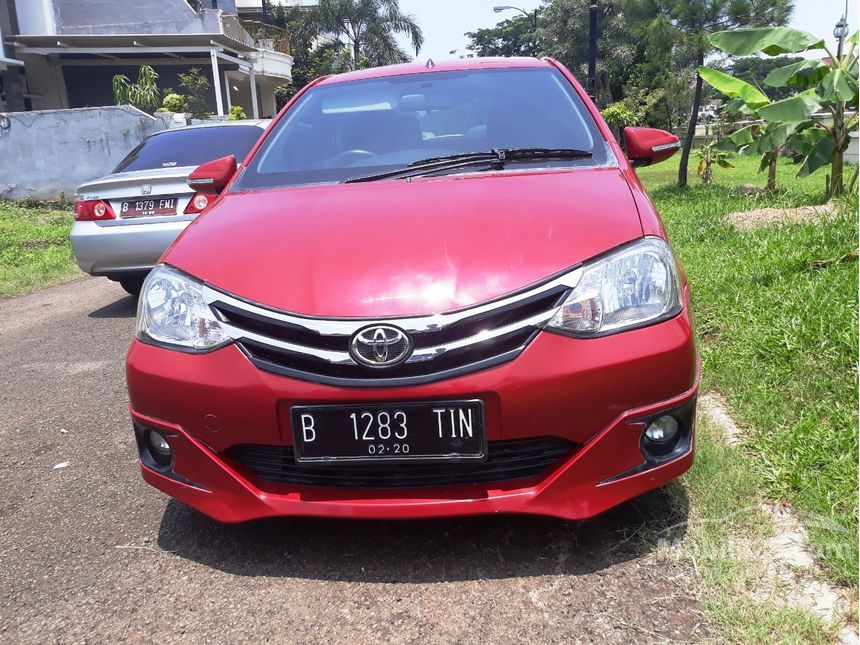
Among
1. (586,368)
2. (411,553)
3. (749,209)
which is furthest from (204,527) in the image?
(749,209)

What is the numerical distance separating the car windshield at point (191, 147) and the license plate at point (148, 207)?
2.17 feet

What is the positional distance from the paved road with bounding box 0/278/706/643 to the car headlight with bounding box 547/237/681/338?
2.38ft

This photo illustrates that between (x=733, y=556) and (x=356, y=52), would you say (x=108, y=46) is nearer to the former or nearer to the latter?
(x=356, y=52)

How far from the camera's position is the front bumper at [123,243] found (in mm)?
5789

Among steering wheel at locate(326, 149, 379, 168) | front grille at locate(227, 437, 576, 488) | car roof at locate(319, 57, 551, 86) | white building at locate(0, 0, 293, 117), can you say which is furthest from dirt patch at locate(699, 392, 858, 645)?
white building at locate(0, 0, 293, 117)

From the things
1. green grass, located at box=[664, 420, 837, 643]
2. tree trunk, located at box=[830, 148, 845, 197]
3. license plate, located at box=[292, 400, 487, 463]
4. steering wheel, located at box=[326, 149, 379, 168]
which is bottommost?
tree trunk, located at box=[830, 148, 845, 197]

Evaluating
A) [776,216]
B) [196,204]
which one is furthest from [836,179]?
[196,204]

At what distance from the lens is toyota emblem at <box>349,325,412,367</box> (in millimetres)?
1944

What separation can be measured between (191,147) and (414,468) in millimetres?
5435

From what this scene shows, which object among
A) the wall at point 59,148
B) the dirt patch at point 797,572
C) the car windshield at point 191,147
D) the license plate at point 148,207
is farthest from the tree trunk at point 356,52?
the dirt patch at point 797,572

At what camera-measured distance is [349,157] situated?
304cm

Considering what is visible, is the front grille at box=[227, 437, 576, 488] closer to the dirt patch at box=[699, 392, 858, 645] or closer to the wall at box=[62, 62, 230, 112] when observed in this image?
the dirt patch at box=[699, 392, 858, 645]

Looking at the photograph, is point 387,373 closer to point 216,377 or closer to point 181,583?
point 216,377

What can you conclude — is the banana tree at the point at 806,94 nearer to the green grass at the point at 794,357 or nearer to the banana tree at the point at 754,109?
the banana tree at the point at 754,109
